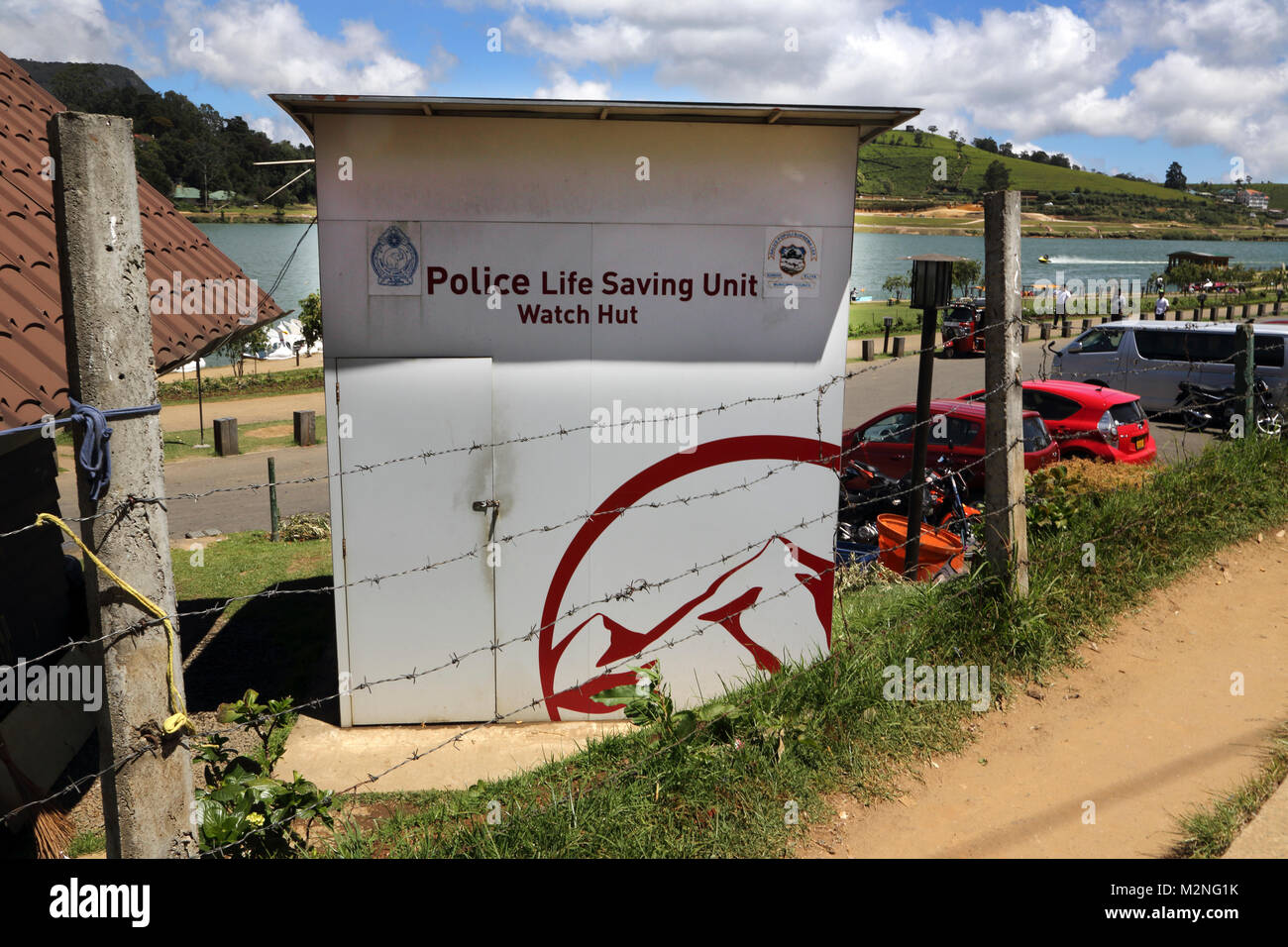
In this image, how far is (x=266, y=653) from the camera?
889 centimetres

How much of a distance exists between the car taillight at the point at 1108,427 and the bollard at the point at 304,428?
14798mm

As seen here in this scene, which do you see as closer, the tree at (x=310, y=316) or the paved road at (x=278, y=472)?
the paved road at (x=278, y=472)

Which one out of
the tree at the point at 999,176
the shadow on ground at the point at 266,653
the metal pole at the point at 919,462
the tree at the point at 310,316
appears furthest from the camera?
the tree at the point at 310,316

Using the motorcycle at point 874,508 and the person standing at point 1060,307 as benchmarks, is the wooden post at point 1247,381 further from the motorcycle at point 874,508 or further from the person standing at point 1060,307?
the person standing at point 1060,307

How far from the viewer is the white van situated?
1725cm

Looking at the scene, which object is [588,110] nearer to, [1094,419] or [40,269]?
[40,269]

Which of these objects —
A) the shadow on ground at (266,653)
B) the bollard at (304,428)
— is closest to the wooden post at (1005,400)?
the shadow on ground at (266,653)

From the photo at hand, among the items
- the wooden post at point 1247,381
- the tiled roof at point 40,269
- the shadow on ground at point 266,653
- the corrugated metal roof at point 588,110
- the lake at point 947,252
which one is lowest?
the shadow on ground at point 266,653

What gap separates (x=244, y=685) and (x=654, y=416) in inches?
161

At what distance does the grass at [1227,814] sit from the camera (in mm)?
3418

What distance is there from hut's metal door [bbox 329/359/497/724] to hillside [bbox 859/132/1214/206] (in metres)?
152

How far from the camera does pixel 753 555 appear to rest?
7.03 metres

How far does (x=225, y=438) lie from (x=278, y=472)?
6.95ft
